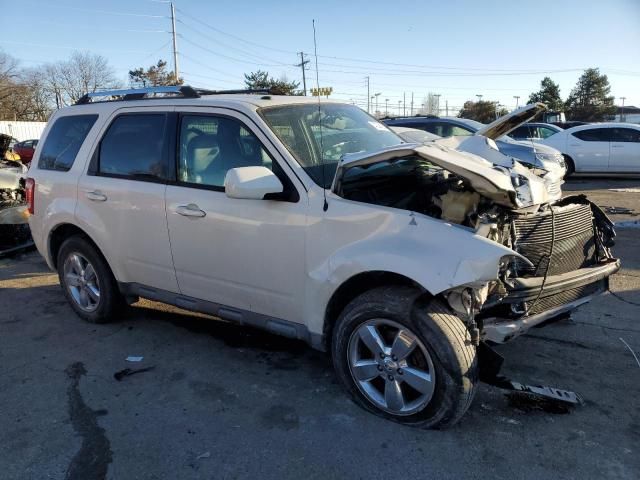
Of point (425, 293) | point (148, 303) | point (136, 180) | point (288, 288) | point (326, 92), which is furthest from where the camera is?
point (148, 303)

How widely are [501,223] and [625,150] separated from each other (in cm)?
1358

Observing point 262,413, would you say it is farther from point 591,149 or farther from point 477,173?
point 591,149

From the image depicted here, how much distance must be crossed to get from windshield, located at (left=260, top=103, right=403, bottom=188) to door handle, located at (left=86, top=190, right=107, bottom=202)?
1.68m

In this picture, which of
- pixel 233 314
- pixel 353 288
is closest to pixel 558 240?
pixel 353 288

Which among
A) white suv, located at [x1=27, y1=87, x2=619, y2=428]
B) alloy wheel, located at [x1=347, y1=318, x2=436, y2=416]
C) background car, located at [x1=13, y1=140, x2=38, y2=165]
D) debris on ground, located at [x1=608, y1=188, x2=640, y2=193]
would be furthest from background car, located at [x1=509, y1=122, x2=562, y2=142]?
background car, located at [x1=13, y1=140, x2=38, y2=165]

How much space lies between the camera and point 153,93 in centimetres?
442

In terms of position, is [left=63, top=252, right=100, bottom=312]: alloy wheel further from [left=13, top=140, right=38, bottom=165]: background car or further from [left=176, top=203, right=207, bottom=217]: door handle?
[left=13, top=140, right=38, bottom=165]: background car

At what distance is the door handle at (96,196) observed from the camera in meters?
4.41

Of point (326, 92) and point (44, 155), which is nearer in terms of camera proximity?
point (326, 92)

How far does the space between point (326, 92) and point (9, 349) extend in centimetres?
339

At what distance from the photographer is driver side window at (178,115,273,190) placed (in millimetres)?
3660

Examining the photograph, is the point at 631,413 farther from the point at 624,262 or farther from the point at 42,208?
the point at 42,208

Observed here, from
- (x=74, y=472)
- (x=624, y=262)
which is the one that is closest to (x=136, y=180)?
(x=74, y=472)

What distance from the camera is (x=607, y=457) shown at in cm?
275
